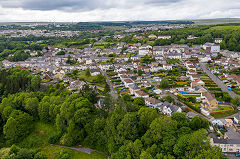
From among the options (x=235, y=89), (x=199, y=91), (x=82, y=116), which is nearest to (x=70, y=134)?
(x=82, y=116)

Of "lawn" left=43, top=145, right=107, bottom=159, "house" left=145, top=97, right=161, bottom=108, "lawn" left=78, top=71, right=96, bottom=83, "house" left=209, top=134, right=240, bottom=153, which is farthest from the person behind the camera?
"lawn" left=78, top=71, right=96, bottom=83

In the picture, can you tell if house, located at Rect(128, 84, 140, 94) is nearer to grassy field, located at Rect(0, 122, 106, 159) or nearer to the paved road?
grassy field, located at Rect(0, 122, 106, 159)

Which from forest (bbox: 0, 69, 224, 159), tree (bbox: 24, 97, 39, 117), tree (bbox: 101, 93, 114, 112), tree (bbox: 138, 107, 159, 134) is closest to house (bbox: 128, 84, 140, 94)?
forest (bbox: 0, 69, 224, 159)

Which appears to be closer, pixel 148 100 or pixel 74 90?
pixel 148 100

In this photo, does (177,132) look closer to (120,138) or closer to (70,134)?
(120,138)

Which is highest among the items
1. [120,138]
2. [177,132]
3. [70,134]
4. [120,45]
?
[120,45]
